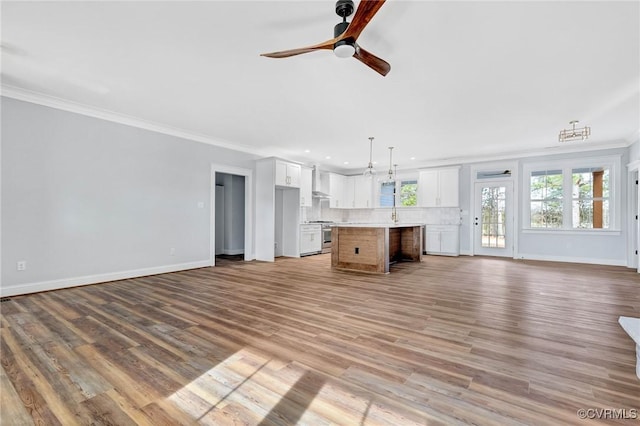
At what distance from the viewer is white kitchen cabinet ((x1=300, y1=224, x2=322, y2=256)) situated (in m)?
7.79

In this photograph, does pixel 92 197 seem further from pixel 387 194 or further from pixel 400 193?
pixel 400 193

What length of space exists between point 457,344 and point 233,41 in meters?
3.28

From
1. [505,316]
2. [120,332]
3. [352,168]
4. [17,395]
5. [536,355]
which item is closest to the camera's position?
[17,395]

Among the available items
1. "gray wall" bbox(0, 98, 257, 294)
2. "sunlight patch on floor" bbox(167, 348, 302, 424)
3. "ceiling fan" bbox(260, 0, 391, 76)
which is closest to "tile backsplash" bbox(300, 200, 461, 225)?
"gray wall" bbox(0, 98, 257, 294)

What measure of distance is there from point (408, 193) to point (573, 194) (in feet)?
12.7

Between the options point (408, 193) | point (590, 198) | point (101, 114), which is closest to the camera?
point (101, 114)

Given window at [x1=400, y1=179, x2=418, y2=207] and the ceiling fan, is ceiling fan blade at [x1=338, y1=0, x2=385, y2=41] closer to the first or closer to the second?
the ceiling fan

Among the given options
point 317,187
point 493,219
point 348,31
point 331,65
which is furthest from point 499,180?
point 348,31

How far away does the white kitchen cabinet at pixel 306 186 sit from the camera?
7.81 meters

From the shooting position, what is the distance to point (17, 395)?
1.70m

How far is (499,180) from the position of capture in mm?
7625

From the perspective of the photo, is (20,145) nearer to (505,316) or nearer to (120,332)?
(120,332)

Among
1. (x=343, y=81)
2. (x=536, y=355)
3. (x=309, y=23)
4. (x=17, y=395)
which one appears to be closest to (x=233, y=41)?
(x=309, y=23)

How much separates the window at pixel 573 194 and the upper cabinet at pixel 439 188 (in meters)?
1.62
